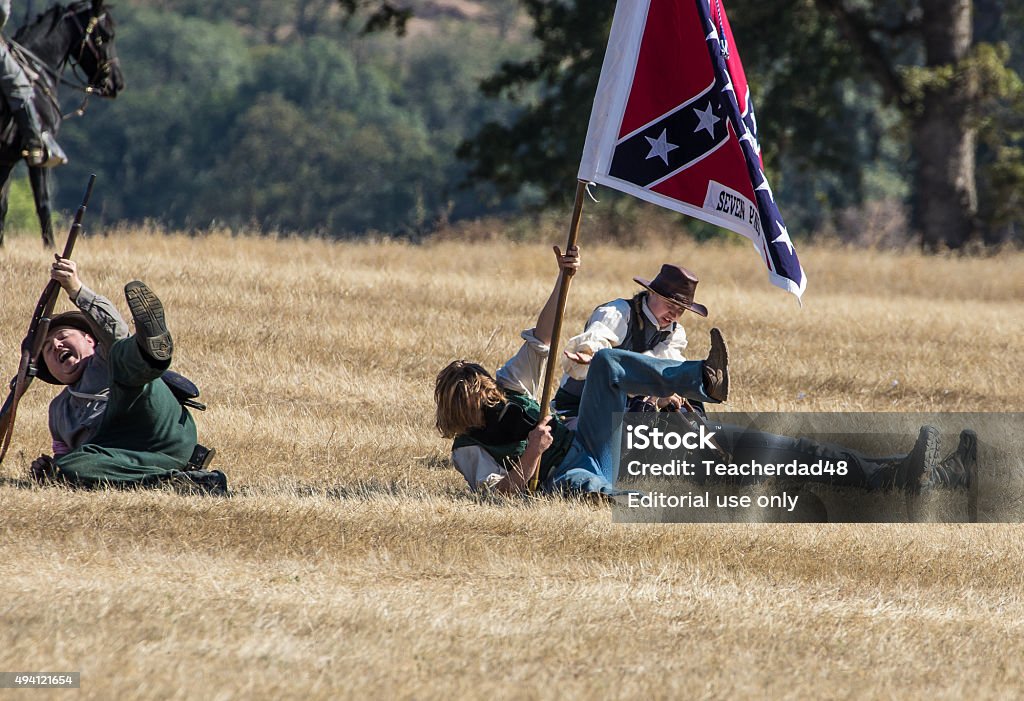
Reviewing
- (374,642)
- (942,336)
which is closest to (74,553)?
(374,642)

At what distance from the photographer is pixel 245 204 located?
8356 centimetres

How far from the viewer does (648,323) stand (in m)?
8.98

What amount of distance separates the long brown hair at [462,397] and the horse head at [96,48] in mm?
9340

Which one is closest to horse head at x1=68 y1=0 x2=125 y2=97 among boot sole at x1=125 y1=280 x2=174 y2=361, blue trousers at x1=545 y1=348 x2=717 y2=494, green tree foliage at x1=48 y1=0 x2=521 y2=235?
boot sole at x1=125 y1=280 x2=174 y2=361

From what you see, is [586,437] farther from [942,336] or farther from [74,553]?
[942,336]

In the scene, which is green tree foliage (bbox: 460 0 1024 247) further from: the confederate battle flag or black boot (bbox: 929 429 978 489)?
the confederate battle flag

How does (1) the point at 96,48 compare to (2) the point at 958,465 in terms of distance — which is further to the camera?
(1) the point at 96,48

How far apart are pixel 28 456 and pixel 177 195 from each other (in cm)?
8036

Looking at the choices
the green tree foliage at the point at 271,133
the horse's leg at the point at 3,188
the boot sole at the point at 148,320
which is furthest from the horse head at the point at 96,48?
the green tree foliage at the point at 271,133

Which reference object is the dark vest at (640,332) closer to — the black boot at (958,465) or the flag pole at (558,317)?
the flag pole at (558,317)

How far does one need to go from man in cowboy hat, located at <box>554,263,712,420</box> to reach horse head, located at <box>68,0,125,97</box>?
30.2ft

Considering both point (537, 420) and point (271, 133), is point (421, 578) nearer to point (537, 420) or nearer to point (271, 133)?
point (537, 420)

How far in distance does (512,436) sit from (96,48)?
9.79m

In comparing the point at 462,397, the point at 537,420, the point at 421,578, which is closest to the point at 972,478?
the point at 537,420
